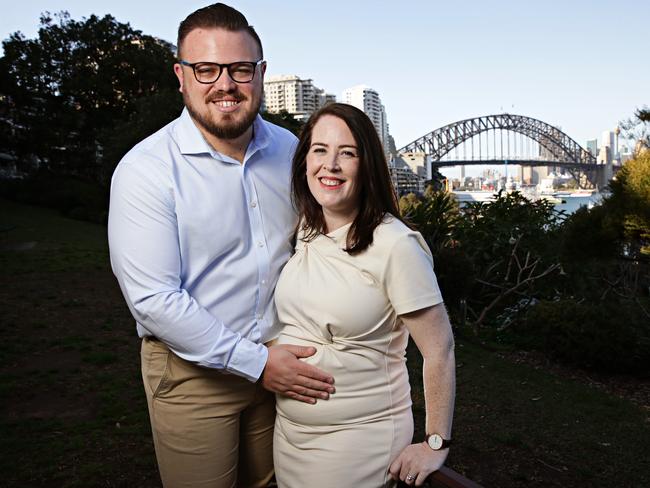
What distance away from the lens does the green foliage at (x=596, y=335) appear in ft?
24.0

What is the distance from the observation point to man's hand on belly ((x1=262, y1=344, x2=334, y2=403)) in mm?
1807

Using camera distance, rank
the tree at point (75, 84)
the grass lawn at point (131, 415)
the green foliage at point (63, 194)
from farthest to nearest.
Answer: the tree at point (75, 84) → the green foliage at point (63, 194) → the grass lawn at point (131, 415)

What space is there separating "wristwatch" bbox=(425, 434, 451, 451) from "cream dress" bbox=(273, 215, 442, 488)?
0.30 feet

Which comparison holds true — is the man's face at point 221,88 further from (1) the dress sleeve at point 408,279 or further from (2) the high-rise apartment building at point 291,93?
(2) the high-rise apartment building at point 291,93

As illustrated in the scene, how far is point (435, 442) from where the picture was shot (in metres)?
1.76

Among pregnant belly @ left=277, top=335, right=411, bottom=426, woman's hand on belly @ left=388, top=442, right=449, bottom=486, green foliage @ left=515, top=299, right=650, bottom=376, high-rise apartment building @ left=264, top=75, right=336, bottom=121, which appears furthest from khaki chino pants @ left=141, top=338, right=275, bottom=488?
high-rise apartment building @ left=264, top=75, right=336, bottom=121

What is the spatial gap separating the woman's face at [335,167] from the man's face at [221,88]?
267 millimetres

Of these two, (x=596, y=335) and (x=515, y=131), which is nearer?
(x=596, y=335)

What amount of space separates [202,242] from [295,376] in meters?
0.51

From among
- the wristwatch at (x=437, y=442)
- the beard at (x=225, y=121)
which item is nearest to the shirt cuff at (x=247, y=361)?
the wristwatch at (x=437, y=442)

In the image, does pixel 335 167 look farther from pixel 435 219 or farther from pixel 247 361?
pixel 435 219

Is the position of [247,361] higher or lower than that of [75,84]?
lower

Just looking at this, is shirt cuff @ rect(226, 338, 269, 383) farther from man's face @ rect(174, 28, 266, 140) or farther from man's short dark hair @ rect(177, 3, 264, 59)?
man's short dark hair @ rect(177, 3, 264, 59)

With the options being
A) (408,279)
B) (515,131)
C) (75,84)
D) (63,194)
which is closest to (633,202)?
(408,279)
